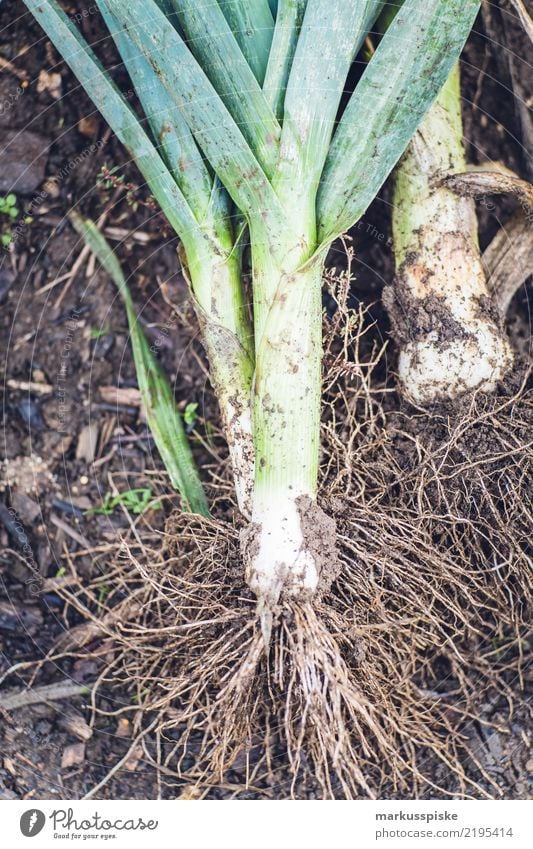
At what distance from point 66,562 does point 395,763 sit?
0.72m

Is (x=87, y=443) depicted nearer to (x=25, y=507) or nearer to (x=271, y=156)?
(x=25, y=507)

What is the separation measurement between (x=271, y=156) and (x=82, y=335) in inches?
23.5

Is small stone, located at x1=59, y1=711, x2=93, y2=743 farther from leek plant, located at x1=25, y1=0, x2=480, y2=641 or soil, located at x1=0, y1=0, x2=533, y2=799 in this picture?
leek plant, located at x1=25, y1=0, x2=480, y2=641

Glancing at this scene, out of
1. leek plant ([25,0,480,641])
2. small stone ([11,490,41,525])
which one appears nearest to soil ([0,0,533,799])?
small stone ([11,490,41,525])

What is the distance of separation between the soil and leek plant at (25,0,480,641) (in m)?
0.25

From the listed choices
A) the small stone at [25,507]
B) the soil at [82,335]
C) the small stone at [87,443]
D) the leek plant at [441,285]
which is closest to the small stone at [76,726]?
the soil at [82,335]

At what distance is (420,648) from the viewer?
1.30 meters

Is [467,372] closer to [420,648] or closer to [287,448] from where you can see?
[287,448]

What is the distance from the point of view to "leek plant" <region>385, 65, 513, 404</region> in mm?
1212

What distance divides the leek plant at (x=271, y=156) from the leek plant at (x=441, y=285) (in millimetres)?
163

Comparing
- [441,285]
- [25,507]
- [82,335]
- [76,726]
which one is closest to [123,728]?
[76,726]

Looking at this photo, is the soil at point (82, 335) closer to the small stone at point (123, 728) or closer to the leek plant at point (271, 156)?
the small stone at point (123, 728)
